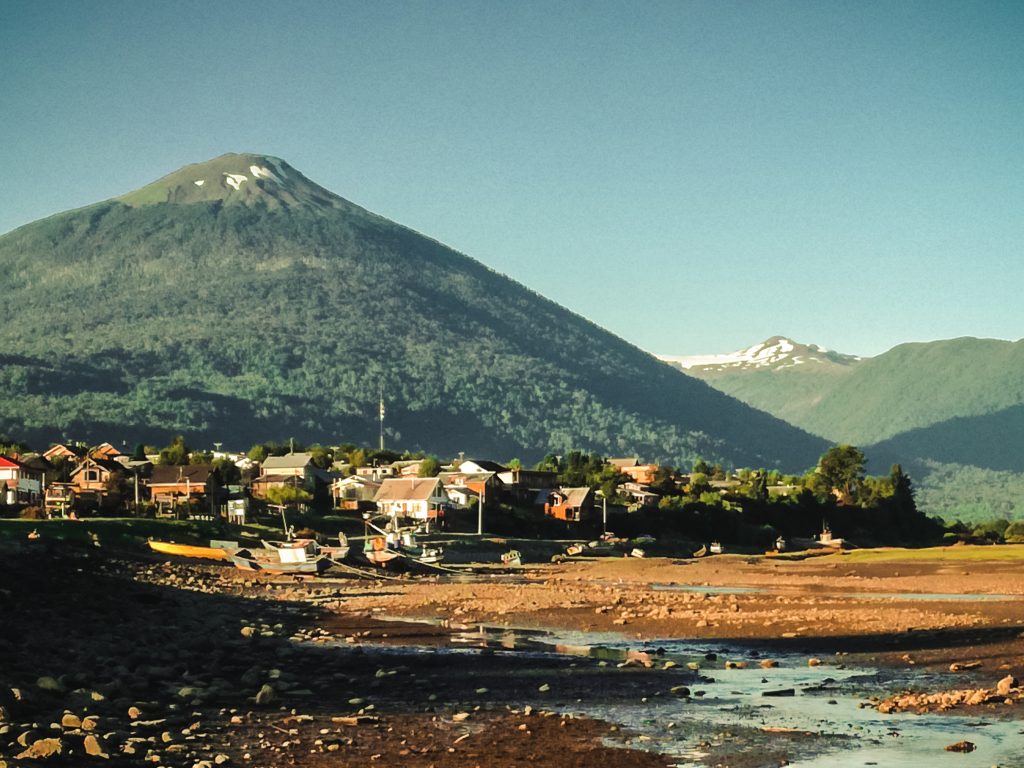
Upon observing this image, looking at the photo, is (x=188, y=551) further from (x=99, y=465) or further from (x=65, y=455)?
(x=65, y=455)

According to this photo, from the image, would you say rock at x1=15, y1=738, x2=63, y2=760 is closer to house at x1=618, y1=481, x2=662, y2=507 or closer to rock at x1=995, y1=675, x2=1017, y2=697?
rock at x1=995, y1=675, x2=1017, y2=697

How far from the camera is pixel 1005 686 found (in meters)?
22.1

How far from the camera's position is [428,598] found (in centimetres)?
4753

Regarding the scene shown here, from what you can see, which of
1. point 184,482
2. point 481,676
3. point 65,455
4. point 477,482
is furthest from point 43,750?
point 65,455

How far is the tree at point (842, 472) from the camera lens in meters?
161

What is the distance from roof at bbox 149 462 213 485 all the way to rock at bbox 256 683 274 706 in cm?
9184

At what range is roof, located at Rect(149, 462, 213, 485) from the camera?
111 m

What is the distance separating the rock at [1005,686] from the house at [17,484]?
79514 mm

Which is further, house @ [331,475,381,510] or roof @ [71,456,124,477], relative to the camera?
house @ [331,475,381,510]

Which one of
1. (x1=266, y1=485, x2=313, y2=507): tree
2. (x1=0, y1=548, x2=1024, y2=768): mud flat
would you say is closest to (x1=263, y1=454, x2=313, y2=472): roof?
(x1=266, y1=485, x2=313, y2=507): tree

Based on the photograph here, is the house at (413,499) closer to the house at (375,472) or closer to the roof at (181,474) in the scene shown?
the roof at (181,474)

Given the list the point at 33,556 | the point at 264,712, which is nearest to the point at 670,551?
the point at 33,556

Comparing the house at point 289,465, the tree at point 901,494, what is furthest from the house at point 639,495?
the house at point 289,465

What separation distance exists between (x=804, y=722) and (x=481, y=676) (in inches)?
283
